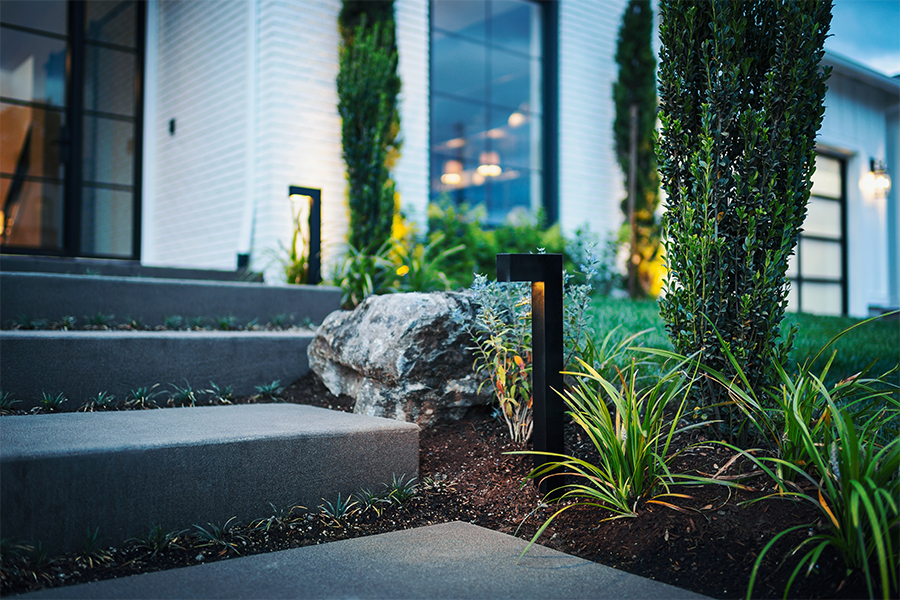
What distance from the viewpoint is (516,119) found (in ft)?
23.4

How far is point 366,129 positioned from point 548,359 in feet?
12.8

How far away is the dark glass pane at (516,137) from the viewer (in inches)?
275

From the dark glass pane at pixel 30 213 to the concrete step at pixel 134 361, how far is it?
448 cm

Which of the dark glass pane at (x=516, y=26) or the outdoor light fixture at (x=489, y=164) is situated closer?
the outdoor light fixture at (x=489, y=164)

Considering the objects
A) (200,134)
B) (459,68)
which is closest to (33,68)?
(200,134)

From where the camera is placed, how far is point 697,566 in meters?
1.66

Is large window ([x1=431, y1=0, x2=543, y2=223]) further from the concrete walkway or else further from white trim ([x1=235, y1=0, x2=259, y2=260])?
the concrete walkway

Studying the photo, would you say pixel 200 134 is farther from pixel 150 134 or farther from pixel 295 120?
pixel 295 120

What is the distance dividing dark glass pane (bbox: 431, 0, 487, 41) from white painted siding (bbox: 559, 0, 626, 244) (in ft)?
3.05

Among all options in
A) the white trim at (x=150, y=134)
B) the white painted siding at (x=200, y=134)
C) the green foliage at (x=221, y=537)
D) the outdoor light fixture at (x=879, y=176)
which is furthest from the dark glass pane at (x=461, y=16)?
the outdoor light fixture at (x=879, y=176)

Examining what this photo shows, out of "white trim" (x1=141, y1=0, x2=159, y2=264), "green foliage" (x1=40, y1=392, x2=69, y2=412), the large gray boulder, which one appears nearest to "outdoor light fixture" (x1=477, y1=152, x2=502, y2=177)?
"white trim" (x1=141, y1=0, x2=159, y2=264)

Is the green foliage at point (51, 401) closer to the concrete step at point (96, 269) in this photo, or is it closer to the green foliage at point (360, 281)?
the concrete step at point (96, 269)

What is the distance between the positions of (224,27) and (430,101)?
2.00 m

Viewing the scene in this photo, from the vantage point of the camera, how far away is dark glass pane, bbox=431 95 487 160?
664cm
